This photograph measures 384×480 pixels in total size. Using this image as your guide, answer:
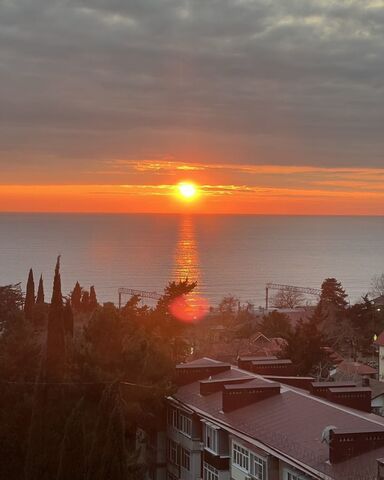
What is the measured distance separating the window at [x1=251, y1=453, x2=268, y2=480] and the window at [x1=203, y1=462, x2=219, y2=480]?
2562mm

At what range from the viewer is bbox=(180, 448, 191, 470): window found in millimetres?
24500

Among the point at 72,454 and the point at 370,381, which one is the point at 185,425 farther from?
the point at 370,381

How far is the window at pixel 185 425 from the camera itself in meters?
24.2

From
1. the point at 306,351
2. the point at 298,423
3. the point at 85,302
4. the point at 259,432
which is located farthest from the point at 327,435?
the point at 85,302

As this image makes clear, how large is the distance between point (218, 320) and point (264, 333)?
63.6 feet

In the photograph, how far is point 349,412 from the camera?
2050 centimetres

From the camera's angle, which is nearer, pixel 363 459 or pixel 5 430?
pixel 363 459

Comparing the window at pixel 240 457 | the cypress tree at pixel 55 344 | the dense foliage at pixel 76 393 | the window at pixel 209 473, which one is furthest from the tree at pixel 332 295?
the window at pixel 240 457

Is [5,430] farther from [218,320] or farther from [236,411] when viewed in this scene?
[218,320]

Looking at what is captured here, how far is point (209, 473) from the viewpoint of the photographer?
904 inches

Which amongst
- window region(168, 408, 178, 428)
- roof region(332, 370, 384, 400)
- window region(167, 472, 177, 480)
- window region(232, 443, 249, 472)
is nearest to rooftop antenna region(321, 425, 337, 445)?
window region(232, 443, 249, 472)

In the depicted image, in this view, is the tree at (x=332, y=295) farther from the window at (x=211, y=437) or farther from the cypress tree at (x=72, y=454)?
the cypress tree at (x=72, y=454)

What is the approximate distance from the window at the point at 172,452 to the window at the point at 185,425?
3.47 feet

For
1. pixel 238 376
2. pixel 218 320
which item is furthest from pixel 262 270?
pixel 238 376
